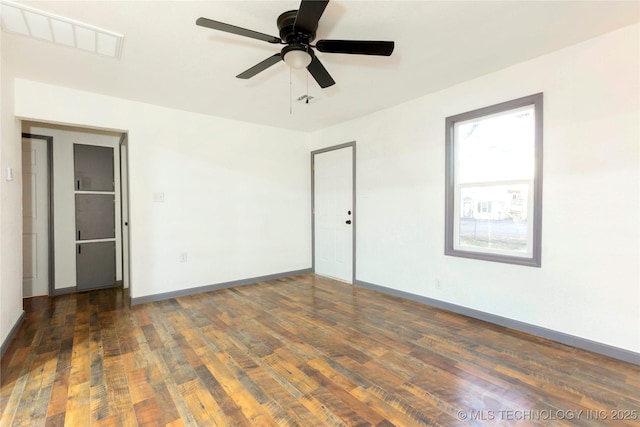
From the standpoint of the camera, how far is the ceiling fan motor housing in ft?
6.34

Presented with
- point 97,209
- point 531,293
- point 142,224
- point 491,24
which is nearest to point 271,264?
point 142,224

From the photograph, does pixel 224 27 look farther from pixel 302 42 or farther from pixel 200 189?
pixel 200 189

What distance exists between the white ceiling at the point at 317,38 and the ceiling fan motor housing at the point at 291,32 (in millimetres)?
66

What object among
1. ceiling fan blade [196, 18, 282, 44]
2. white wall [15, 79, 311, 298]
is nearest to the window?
ceiling fan blade [196, 18, 282, 44]

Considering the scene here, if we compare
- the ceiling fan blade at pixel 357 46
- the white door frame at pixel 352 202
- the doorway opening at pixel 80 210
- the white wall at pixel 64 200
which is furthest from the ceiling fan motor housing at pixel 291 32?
the white wall at pixel 64 200

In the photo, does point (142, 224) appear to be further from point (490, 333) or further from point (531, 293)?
point (531, 293)

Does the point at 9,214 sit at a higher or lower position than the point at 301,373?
higher

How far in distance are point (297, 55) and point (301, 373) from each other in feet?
7.51

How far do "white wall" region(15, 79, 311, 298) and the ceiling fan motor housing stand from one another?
259 centimetres

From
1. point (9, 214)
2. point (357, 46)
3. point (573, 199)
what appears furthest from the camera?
point (9, 214)

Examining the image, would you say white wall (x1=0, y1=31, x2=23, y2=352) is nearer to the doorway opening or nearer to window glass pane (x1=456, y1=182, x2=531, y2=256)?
the doorway opening

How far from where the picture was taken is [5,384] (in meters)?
2.02

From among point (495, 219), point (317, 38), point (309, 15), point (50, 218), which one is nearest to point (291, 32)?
point (309, 15)

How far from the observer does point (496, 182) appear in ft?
9.78
